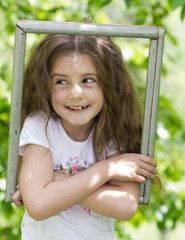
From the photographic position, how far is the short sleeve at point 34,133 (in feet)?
4.84

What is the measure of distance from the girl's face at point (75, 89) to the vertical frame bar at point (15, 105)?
172 mm

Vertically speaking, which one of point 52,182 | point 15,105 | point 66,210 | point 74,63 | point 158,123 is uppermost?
point 74,63

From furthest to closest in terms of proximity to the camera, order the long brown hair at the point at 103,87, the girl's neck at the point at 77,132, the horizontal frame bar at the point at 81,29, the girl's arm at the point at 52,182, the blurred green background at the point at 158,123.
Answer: the blurred green background at the point at 158,123 → the girl's neck at the point at 77,132 → the long brown hair at the point at 103,87 → the girl's arm at the point at 52,182 → the horizontal frame bar at the point at 81,29

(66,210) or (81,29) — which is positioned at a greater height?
(81,29)

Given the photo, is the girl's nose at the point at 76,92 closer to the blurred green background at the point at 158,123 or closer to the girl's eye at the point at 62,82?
the girl's eye at the point at 62,82

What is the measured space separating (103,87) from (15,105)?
0.36 m

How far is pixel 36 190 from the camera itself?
4.57 ft

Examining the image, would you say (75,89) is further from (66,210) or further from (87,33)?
(66,210)

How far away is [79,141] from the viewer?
160 centimetres

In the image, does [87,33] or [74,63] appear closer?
[87,33]

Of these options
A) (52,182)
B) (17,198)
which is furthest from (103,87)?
(17,198)

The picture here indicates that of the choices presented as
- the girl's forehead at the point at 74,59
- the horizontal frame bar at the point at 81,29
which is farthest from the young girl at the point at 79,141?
the horizontal frame bar at the point at 81,29

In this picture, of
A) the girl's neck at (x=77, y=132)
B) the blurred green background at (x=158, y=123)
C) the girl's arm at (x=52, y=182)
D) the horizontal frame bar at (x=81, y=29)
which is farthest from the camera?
the blurred green background at (x=158, y=123)

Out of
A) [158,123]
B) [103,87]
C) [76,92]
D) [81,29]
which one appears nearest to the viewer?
[81,29]
